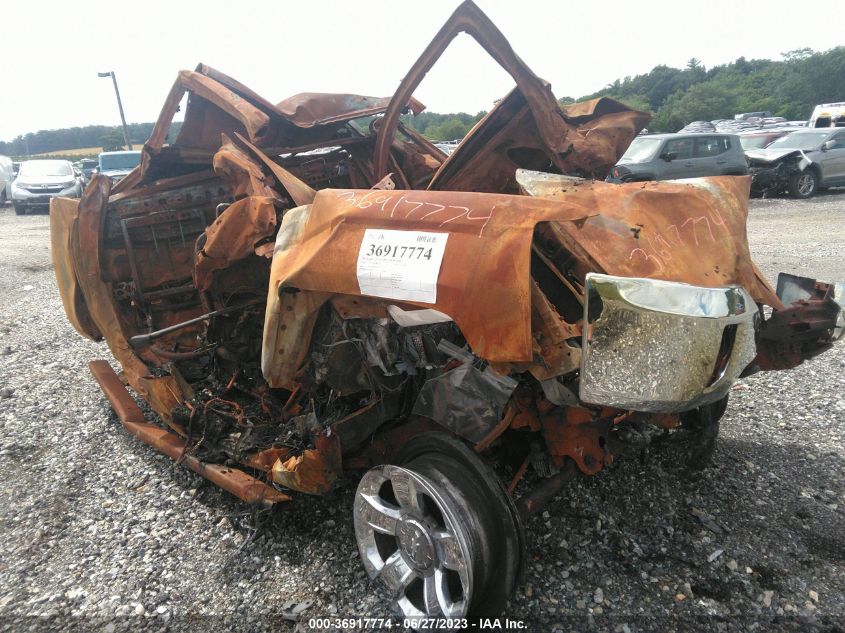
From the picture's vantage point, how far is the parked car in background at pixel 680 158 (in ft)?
39.3

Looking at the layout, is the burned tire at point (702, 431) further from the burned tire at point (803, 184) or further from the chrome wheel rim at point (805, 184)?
the chrome wheel rim at point (805, 184)

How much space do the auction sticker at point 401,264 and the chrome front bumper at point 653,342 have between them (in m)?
0.49

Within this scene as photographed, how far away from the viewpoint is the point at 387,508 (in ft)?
7.47

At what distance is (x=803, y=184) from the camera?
13.9 m

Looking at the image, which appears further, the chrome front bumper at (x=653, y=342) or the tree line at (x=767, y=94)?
the tree line at (x=767, y=94)

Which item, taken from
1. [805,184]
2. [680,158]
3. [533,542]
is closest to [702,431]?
[533,542]

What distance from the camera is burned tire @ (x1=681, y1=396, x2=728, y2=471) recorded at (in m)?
2.83

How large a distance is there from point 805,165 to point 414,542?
15.1 meters

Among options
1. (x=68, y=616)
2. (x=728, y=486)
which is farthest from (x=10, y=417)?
(x=728, y=486)

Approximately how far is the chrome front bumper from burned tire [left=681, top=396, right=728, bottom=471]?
1201mm

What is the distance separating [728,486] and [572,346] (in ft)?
5.47

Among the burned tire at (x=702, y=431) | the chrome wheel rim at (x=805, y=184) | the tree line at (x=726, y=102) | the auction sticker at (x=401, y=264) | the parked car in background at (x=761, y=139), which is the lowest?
the burned tire at (x=702, y=431)

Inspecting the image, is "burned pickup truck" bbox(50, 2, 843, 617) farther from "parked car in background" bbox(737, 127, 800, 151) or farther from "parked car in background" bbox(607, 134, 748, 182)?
"parked car in background" bbox(737, 127, 800, 151)

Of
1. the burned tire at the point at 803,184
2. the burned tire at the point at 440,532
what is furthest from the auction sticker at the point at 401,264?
the burned tire at the point at 803,184
